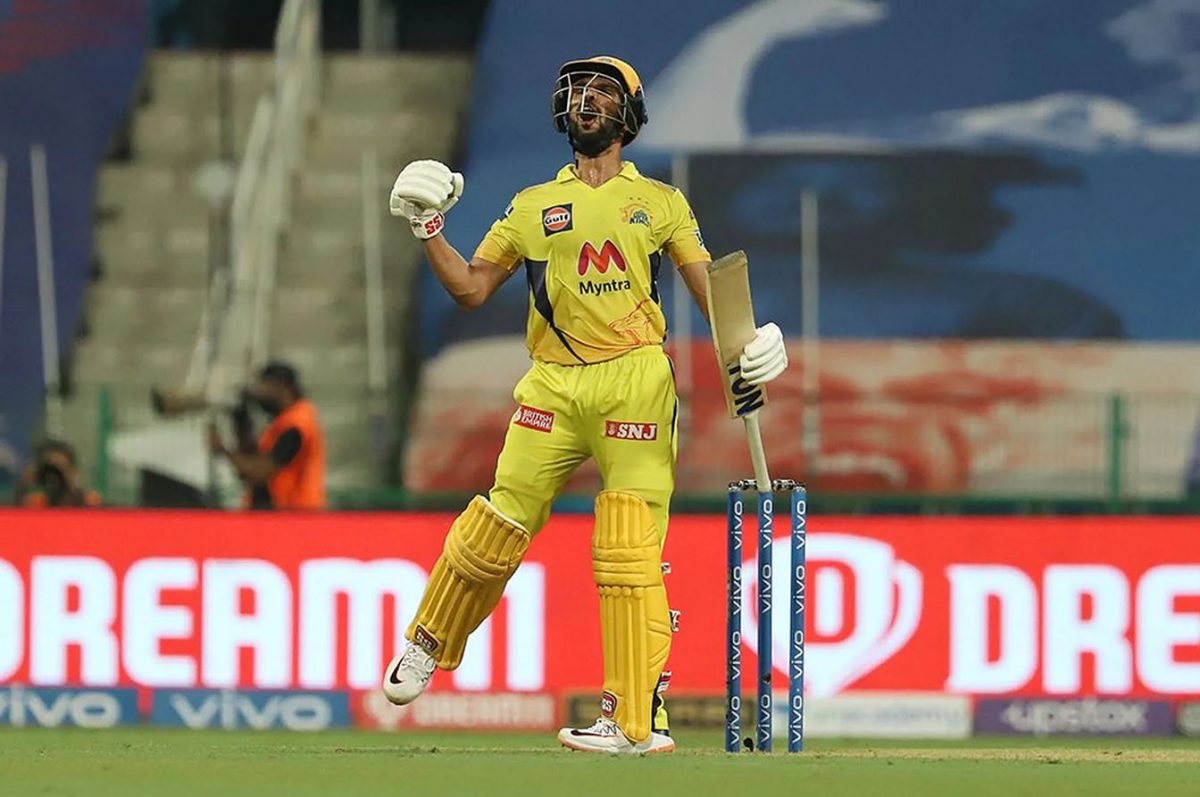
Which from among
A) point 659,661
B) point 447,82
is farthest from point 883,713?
point 447,82

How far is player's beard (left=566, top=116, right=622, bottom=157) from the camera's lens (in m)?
7.63

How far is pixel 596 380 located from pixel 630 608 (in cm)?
64

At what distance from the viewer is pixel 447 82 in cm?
1750

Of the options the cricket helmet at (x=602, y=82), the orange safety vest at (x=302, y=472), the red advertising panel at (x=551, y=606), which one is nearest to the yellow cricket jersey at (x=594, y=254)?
the cricket helmet at (x=602, y=82)

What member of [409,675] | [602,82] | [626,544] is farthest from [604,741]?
[602,82]

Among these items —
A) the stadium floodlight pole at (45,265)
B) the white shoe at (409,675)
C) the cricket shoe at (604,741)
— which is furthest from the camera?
the stadium floodlight pole at (45,265)

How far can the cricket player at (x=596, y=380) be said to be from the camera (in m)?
7.47

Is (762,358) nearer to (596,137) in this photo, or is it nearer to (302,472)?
(596,137)

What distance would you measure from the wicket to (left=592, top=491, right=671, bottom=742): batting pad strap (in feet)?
1.20

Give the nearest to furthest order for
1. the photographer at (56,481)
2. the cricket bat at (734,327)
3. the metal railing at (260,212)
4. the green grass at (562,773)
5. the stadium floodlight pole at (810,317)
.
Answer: the green grass at (562,773)
the cricket bat at (734,327)
the photographer at (56,481)
the stadium floodlight pole at (810,317)
the metal railing at (260,212)

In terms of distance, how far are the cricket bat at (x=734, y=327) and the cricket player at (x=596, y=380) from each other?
0.17 feet

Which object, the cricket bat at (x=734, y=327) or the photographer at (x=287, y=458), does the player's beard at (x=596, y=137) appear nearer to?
the cricket bat at (x=734, y=327)

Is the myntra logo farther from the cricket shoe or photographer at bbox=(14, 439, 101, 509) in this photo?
photographer at bbox=(14, 439, 101, 509)

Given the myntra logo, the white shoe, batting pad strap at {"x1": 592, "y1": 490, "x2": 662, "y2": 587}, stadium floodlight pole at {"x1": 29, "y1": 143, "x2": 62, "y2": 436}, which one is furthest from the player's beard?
stadium floodlight pole at {"x1": 29, "y1": 143, "x2": 62, "y2": 436}
